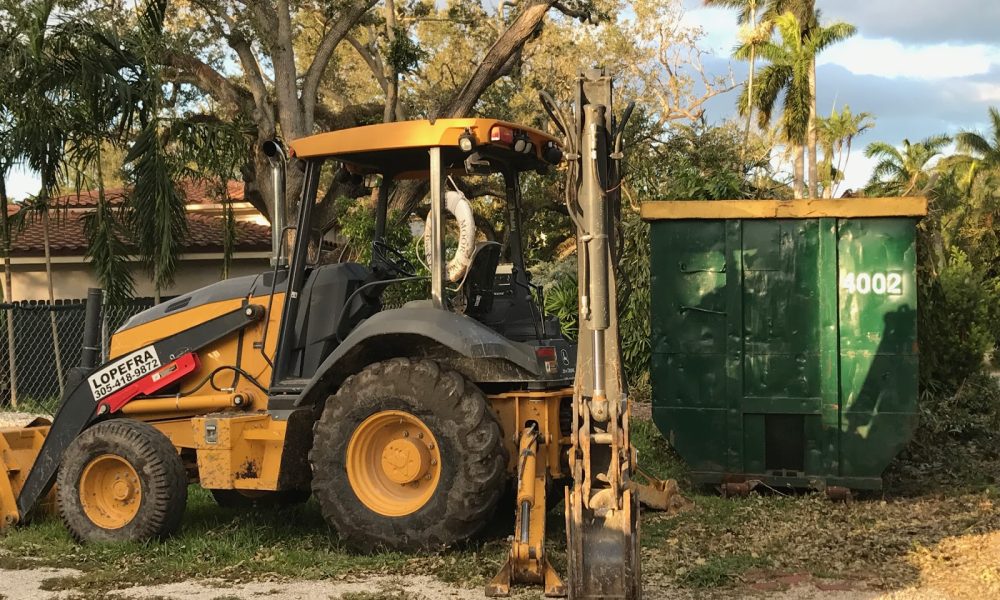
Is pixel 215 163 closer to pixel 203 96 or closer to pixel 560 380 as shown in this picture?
pixel 203 96

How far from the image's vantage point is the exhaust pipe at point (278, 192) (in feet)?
21.9

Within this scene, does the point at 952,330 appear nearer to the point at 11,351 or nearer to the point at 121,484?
the point at 121,484

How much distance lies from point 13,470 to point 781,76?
30.2 metres

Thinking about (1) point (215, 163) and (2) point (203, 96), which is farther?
(2) point (203, 96)

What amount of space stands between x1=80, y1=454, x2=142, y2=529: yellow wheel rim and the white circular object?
2.53 m

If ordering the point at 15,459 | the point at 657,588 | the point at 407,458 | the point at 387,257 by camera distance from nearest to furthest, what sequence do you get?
the point at 657,588
the point at 407,458
the point at 387,257
the point at 15,459

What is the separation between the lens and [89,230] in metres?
14.1

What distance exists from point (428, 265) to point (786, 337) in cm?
347

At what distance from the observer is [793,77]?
33938 millimetres

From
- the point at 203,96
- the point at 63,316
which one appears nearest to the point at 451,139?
the point at 63,316

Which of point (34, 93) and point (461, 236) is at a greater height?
point (34, 93)

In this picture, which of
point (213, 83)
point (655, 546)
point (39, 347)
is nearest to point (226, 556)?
point (655, 546)

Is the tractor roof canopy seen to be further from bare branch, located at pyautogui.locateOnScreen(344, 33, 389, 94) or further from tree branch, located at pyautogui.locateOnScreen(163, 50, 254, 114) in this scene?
bare branch, located at pyautogui.locateOnScreen(344, 33, 389, 94)

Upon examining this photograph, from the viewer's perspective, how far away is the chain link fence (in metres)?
14.3
